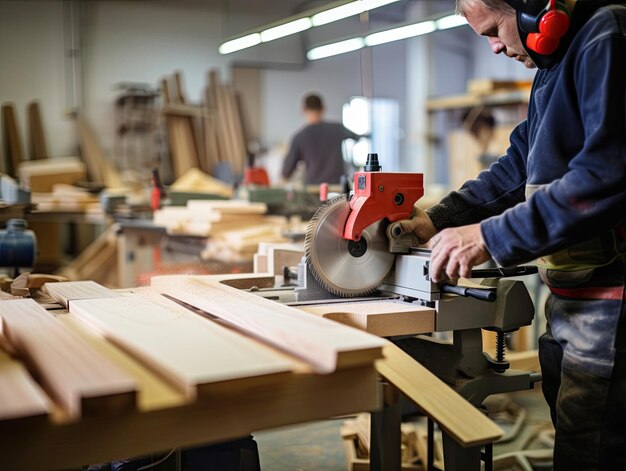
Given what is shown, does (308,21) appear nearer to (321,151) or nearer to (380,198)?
(321,151)

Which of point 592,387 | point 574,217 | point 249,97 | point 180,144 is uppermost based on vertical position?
point 249,97

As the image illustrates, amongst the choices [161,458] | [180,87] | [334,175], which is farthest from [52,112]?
[161,458]

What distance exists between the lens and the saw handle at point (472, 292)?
159 cm

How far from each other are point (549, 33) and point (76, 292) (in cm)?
122

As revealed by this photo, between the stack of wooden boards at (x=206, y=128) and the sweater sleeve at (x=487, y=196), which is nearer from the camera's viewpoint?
the sweater sleeve at (x=487, y=196)

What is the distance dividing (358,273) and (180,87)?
7617 mm

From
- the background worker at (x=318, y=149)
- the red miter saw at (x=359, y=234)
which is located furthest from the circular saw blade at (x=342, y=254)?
the background worker at (x=318, y=149)

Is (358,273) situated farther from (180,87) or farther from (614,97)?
(180,87)

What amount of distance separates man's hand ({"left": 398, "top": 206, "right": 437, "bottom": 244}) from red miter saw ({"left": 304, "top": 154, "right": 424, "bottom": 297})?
0.09 ft

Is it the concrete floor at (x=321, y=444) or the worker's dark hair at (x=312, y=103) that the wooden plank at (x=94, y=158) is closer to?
the worker's dark hair at (x=312, y=103)

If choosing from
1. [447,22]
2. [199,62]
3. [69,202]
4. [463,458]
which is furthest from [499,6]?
[199,62]

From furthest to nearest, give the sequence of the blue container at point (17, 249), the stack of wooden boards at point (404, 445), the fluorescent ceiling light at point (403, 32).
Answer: the fluorescent ceiling light at point (403, 32) < the stack of wooden boards at point (404, 445) < the blue container at point (17, 249)

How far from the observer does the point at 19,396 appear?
3.15 ft

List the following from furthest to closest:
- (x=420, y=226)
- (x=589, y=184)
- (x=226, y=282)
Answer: (x=226, y=282) → (x=420, y=226) → (x=589, y=184)
